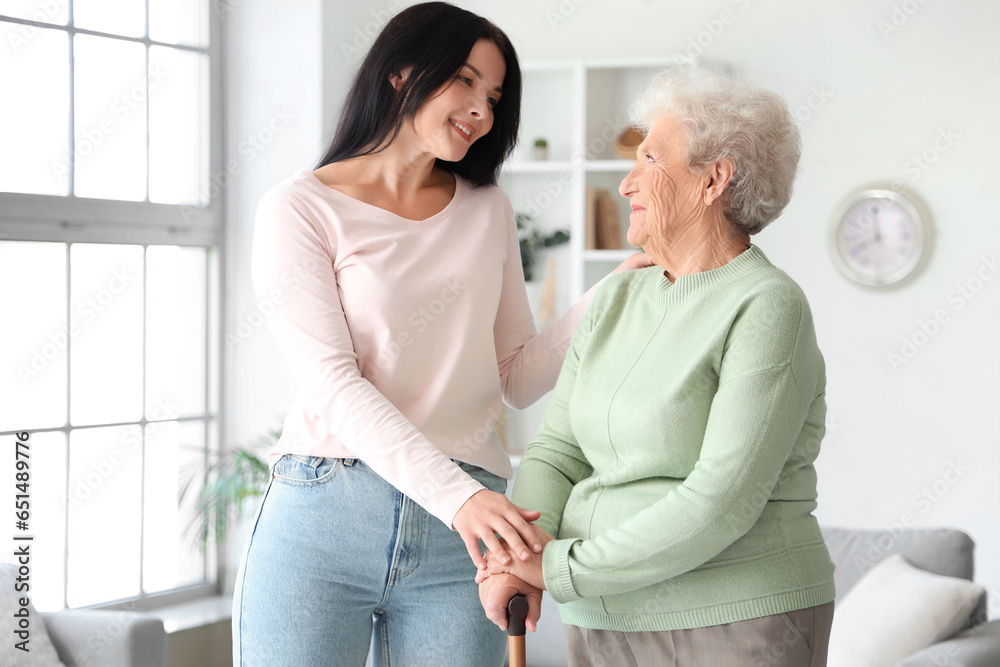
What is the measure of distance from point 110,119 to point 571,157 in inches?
79.0

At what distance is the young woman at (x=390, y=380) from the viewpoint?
1329 mm

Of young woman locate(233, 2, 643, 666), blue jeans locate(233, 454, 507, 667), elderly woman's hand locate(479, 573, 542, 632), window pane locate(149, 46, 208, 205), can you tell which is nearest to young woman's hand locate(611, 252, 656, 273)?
young woman locate(233, 2, 643, 666)

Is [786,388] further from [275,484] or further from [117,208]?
[117,208]

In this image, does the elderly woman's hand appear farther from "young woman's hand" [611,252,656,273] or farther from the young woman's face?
the young woman's face

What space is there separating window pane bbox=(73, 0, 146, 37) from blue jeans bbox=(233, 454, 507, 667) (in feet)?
7.93

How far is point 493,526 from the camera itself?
126cm

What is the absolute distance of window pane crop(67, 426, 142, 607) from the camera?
125 inches

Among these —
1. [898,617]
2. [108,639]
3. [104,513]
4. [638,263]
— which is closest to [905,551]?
[898,617]

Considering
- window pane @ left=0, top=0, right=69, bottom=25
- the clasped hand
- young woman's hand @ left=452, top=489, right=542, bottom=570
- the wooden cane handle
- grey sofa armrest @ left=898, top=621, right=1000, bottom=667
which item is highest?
window pane @ left=0, top=0, right=69, bottom=25

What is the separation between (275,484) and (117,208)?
219 cm

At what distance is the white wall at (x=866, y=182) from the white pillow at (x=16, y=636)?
1078mm

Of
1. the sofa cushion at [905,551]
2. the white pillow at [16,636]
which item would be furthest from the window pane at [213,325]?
the sofa cushion at [905,551]

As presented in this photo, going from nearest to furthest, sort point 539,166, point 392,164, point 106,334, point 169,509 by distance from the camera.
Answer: point 392,164, point 106,334, point 169,509, point 539,166

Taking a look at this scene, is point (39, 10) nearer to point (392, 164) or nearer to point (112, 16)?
point (112, 16)
